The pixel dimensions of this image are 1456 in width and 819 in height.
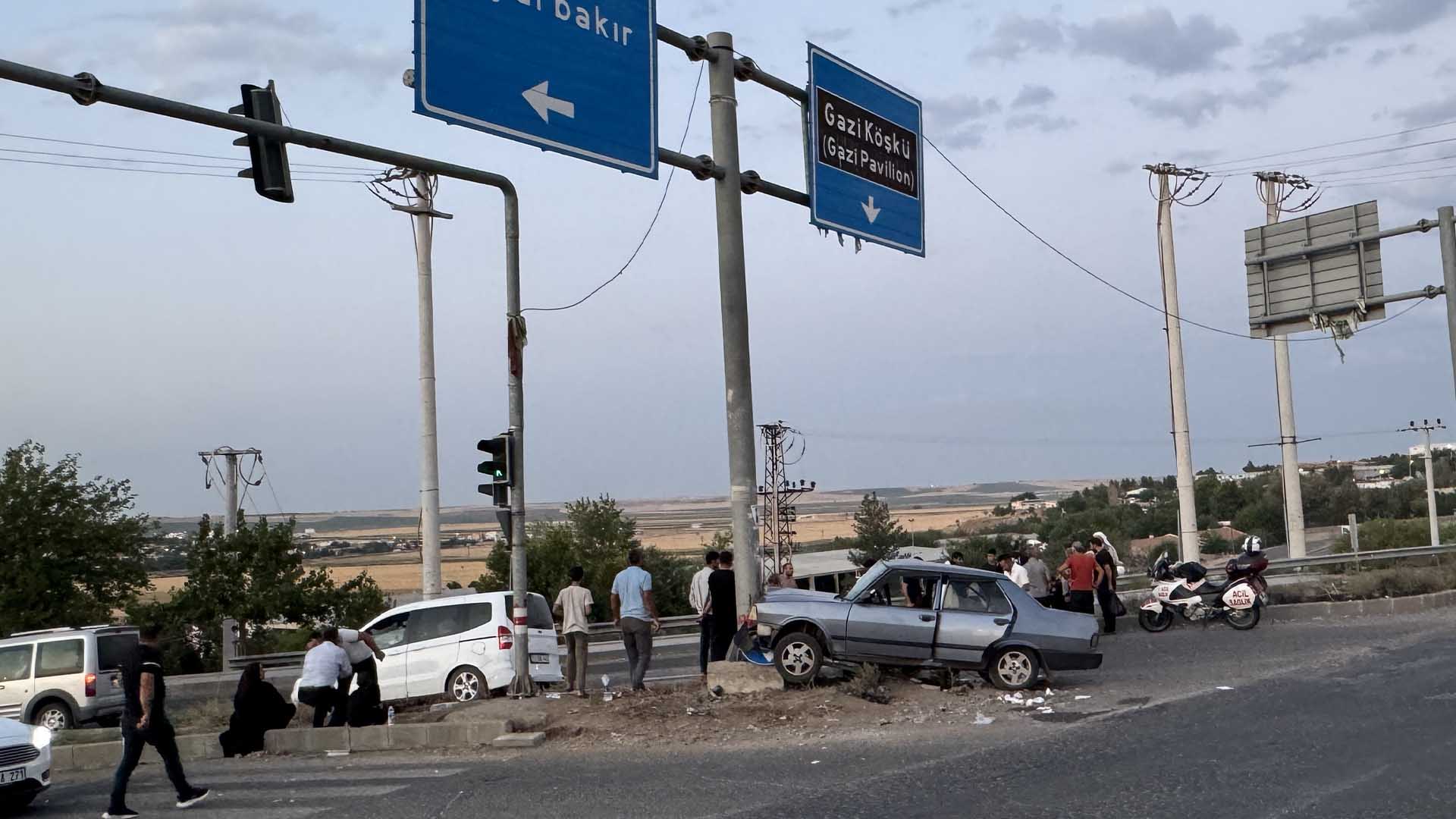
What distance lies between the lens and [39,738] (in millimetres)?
12094

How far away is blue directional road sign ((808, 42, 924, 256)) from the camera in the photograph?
16.4m

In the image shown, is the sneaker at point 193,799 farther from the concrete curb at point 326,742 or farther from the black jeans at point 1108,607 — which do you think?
the black jeans at point 1108,607

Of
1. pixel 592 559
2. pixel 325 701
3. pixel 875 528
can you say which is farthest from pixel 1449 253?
pixel 875 528

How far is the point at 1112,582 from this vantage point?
2123 centimetres

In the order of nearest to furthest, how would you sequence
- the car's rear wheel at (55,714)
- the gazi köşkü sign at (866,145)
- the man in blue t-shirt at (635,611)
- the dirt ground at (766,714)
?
the dirt ground at (766,714) → the man in blue t-shirt at (635,611) → the gazi köşkü sign at (866,145) → the car's rear wheel at (55,714)

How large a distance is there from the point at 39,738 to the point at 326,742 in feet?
9.66

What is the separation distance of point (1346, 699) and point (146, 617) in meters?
38.4

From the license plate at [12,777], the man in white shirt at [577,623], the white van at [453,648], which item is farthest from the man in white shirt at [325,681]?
the license plate at [12,777]

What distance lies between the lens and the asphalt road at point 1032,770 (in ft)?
28.9

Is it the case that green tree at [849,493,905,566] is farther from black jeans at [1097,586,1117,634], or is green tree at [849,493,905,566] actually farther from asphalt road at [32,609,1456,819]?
asphalt road at [32,609,1456,819]

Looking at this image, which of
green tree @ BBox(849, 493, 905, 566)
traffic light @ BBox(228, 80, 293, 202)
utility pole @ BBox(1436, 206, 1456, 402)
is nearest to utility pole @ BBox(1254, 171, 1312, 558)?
utility pole @ BBox(1436, 206, 1456, 402)

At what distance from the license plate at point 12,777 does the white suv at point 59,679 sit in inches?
375

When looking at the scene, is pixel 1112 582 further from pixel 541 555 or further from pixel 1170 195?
pixel 541 555

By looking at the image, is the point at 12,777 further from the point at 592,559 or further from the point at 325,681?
the point at 592,559
